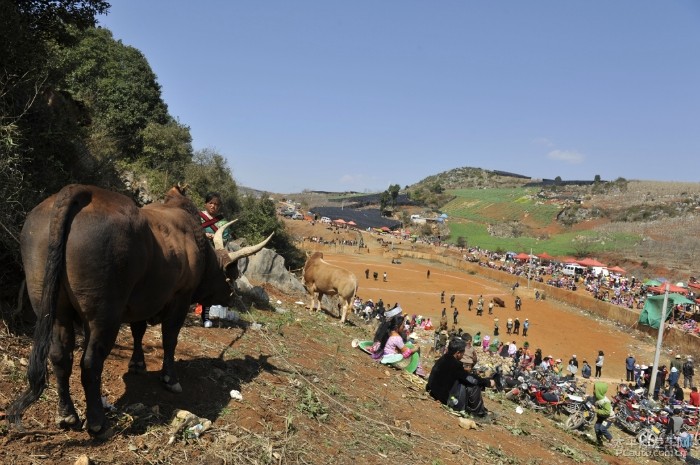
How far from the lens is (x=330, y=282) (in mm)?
15477

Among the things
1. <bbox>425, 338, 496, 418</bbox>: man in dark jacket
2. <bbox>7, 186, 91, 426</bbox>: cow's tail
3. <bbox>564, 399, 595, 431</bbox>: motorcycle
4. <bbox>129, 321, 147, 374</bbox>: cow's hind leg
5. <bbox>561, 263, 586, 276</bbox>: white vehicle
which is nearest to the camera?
<bbox>7, 186, 91, 426</bbox>: cow's tail

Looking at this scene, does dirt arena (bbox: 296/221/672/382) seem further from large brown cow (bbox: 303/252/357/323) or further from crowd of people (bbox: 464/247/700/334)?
large brown cow (bbox: 303/252/357/323)

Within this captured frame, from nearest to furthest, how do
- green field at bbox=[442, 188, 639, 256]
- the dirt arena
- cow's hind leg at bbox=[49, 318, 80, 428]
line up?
cow's hind leg at bbox=[49, 318, 80, 428], the dirt arena, green field at bbox=[442, 188, 639, 256]

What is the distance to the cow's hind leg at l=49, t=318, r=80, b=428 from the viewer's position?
3.98 meters

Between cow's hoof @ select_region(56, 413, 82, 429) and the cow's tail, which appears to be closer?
the cow's tail

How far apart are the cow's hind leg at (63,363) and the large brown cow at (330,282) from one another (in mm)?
11128

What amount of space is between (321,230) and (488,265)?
3041 cm

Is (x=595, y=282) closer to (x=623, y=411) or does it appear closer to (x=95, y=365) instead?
(x=623, y=411)

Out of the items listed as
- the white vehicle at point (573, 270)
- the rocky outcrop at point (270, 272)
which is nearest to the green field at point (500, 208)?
the white vehicle at point (573, 270)

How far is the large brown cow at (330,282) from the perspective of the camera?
15367 millimetres

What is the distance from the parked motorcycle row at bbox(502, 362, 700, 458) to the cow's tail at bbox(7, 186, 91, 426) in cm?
1139

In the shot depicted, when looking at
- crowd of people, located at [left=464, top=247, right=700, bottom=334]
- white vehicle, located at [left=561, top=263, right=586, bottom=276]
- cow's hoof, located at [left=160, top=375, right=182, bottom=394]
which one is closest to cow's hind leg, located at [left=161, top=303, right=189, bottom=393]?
cow's hoof, located at [left=160, top=375, right=182, bottom=394]

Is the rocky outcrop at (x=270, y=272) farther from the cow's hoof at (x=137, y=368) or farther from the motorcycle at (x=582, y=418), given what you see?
the cow's hoof at (x=137, y=368)

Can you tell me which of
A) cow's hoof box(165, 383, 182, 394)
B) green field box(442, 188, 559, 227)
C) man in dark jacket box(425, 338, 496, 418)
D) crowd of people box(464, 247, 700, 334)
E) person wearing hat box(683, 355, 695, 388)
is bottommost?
person wearing hat box(683, 355, 695, 388)
